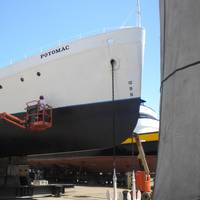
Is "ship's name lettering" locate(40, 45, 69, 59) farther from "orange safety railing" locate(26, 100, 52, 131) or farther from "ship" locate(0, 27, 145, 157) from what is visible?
"orange safety railing" locate(26, 100, 52, 131)

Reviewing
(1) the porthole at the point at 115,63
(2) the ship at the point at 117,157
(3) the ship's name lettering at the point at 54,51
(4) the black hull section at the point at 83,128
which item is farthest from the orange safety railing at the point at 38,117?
(2) the ship at the point at 117,157

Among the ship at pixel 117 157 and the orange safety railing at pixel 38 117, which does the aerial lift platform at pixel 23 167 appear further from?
the ship at pixel 117 157

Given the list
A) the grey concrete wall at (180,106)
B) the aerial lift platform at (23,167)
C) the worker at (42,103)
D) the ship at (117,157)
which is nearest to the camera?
the grey concrete wall at (180,106)

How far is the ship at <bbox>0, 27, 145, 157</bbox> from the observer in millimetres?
9188

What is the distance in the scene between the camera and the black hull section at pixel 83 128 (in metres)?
9.22

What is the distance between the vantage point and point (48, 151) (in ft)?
35.8

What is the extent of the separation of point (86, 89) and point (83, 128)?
98cm

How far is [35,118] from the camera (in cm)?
946

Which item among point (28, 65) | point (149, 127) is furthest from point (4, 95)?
point (149, 127)

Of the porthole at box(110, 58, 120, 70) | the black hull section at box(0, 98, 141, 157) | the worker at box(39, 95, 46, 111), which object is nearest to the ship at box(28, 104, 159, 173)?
the black hull section at box(0, 98, 141, 157)

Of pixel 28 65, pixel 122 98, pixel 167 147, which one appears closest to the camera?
pixel 167 147

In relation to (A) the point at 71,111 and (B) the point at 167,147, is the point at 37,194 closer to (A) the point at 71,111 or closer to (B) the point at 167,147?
(A) the point at 71,111

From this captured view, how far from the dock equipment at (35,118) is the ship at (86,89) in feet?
0.75

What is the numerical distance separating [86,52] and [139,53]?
138 cm
